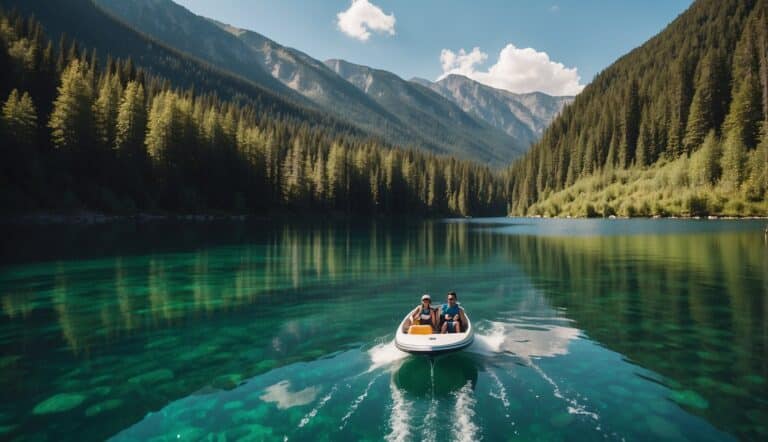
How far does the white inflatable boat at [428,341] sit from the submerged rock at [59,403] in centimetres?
883

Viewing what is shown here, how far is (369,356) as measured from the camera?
14.5 meters

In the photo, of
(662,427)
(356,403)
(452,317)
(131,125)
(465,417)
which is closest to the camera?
(662,427)

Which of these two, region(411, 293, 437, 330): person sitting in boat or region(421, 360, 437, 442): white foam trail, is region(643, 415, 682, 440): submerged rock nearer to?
region(421, 360, 437, 442): white foam trail

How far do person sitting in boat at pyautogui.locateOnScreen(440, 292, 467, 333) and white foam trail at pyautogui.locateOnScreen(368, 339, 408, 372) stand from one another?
68.8 inches

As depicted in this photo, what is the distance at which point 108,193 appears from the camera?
7112 cm

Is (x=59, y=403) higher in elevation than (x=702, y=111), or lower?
lower

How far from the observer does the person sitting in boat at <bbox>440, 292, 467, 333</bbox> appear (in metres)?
14.6

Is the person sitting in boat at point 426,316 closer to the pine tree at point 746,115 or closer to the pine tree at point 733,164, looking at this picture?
the pine tree at point 733,164

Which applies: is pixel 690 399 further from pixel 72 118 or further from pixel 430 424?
pixel 72 118

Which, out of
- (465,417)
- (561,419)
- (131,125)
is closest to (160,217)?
(131,125)

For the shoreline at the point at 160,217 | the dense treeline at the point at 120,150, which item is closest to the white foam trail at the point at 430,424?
the dense treeline at the point at 120,150

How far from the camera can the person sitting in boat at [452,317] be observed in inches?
576

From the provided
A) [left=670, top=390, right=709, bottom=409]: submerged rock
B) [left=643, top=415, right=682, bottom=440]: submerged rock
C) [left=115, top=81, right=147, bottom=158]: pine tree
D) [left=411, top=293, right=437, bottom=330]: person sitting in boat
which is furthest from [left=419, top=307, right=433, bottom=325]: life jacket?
[left=115, top=81, right=147, bottom=158]: pine tree

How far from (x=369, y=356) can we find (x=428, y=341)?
8.66ft
